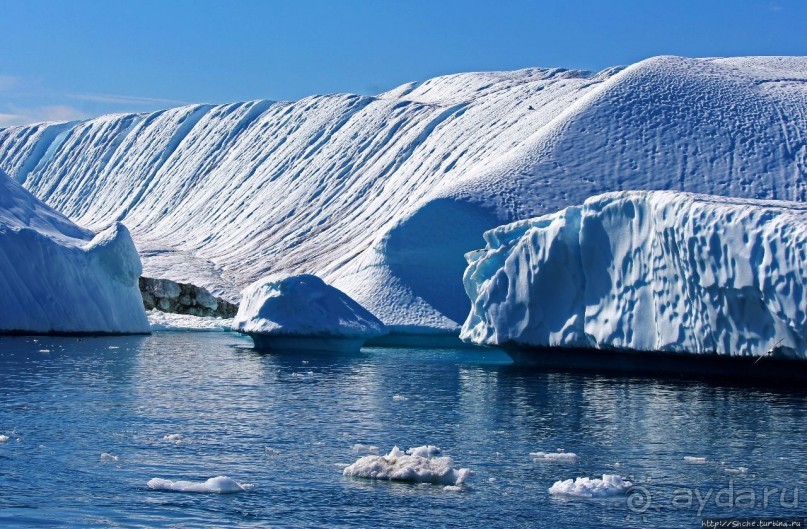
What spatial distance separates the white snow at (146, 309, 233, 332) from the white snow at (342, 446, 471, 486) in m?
28.8

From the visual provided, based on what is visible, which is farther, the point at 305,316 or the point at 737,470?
the point at 305,316

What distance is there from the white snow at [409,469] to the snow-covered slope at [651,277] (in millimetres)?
9436

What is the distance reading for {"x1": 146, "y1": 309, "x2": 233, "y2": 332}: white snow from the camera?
3978 cm

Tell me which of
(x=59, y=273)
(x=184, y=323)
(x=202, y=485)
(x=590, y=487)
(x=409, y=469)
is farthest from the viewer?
(x=184, y=323)

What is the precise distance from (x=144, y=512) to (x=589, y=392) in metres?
10.7

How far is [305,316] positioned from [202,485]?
17.3 metres

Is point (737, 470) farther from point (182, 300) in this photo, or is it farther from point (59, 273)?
point (182, 300)

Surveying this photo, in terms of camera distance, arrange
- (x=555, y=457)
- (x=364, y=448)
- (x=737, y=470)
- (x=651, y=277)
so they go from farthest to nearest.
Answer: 1. (x=651, y=277)
2. (x=364, y=448)
3. (x=555, y=457)
4. (x=737, y=470)

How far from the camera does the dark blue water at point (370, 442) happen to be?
9508 mm

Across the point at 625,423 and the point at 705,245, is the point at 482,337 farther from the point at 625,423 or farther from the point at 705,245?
the point at 625,423

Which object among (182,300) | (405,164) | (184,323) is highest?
(405,164)

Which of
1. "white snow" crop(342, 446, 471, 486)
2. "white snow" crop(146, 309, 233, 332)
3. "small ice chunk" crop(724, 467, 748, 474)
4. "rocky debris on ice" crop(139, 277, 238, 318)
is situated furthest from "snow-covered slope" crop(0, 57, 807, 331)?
"white snow" crop(342, 446, 471, 486)

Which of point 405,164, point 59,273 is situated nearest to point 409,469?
point 59,273

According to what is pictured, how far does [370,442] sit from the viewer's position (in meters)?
12.9
